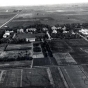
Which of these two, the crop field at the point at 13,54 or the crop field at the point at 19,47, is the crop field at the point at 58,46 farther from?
the crop field at the point at 13,54

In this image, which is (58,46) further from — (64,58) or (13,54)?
(13,54)

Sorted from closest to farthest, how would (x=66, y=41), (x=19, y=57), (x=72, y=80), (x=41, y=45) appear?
(x=72, y=80), (x=19, y=57), (x=41, y=45), (x=66, y=41)

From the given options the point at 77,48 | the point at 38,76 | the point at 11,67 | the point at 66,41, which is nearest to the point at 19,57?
the point at 11,67

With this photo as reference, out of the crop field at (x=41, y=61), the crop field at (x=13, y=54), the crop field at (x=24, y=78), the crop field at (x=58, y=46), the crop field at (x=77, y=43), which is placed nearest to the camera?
the crop field at (x=24, y=78)

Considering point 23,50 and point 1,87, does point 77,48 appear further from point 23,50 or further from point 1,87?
point 1,87

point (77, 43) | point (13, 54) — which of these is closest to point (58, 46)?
point (77, 43)

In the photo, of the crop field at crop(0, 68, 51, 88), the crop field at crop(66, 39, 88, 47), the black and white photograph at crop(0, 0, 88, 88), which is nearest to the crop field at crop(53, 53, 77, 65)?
the black and white photograph at crop(0, 0, 88, 88)

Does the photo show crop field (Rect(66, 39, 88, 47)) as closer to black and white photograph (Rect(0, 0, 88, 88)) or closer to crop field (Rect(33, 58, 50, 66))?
black and white photograph (Rect(0, 0, 88, 88))

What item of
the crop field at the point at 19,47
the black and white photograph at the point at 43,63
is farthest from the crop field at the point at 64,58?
Result: the crop field at the point at 19,47
